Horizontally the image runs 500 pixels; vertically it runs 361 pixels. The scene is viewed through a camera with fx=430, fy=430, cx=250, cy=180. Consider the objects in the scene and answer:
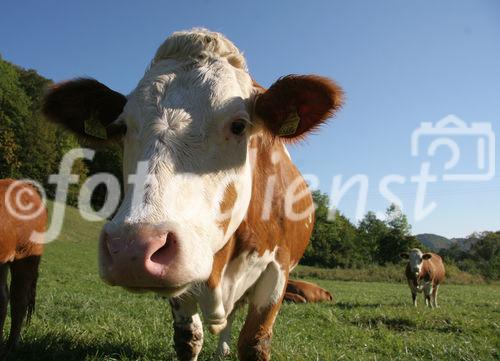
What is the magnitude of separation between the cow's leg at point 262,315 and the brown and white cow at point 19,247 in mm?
2615

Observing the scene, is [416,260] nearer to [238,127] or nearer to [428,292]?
[428,292]

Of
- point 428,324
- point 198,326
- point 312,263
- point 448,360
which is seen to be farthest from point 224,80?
point 312,263

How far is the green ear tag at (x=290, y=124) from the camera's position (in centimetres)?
323

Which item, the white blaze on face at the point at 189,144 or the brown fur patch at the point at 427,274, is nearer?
the white blaze on face at the point at 189,144

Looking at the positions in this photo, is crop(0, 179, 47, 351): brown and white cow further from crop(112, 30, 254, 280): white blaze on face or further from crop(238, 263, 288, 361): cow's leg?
crop(112, 30, 254, 280): white blaze on face

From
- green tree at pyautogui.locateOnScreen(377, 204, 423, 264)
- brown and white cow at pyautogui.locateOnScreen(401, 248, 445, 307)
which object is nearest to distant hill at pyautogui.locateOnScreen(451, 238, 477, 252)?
green tree at pyautogui.locateOnScreen(377, 204, 423, 264)

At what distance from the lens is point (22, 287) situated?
202 inches

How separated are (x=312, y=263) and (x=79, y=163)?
106 ft

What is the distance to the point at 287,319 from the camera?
7.79m

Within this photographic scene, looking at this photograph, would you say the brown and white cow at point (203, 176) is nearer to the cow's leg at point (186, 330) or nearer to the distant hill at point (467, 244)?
the cow's leg at point (186, 330)

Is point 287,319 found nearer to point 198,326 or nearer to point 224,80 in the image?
point 198,326

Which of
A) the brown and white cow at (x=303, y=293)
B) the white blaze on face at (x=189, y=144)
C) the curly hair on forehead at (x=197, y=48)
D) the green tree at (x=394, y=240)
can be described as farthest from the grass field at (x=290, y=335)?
the green tree at (x=394, y=240)

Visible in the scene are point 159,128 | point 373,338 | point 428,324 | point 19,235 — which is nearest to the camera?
point 159,128

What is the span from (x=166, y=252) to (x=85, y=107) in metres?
2.02
